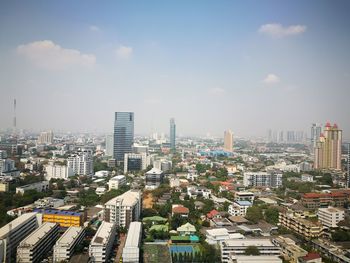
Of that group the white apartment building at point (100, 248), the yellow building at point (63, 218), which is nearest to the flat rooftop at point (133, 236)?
the white apartment building at point (100, 248)

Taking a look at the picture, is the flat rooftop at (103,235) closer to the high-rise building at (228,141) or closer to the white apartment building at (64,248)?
the white apartment building at (64,248)

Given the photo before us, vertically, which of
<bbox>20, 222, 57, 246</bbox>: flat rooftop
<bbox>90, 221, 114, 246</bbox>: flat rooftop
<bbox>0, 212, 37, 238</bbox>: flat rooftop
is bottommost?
<bbox>90, 221, 114, 246</bbox>: flat rooftop

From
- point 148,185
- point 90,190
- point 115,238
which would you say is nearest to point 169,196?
point 148,185

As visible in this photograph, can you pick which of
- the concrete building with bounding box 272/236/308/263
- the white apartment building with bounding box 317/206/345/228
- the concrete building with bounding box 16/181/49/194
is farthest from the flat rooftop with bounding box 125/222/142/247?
the concrete building with bounding box 16/181/49/194

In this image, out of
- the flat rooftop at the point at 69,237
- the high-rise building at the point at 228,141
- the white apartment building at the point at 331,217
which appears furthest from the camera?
the high-rise building at the point at 228,141

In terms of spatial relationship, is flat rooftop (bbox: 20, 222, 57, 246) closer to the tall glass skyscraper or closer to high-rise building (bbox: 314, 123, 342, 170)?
the tall glass skyscraper

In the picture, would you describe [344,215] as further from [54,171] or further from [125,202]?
[54,171]

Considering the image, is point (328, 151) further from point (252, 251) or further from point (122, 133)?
point (252, 251)
